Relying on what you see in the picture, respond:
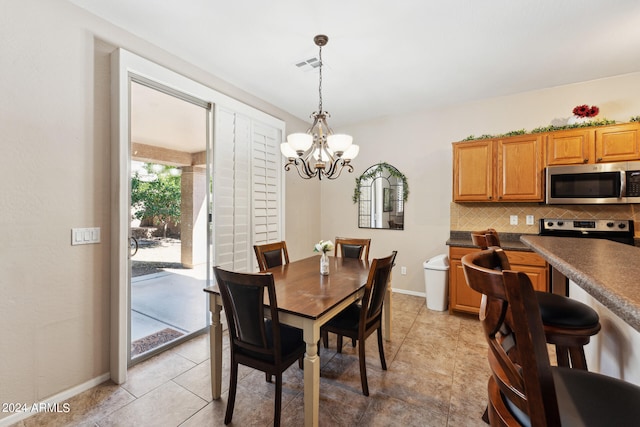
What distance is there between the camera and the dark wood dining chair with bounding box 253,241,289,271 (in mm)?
2578

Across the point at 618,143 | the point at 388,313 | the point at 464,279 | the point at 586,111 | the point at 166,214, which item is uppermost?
the point at 586,111

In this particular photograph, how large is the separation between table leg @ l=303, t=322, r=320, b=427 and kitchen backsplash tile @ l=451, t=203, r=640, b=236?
302 centimetres

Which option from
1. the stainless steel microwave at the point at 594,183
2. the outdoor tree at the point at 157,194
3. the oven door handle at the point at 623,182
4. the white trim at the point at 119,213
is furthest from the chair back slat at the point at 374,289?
the oven door handle at the point at 623,182

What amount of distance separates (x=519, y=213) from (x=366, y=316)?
2735mm

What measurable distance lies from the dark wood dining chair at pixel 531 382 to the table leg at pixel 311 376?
0.87 meters

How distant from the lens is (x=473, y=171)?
3.42 meters

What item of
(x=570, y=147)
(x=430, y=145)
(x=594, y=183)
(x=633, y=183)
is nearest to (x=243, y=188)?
→ (x=430, y=145)

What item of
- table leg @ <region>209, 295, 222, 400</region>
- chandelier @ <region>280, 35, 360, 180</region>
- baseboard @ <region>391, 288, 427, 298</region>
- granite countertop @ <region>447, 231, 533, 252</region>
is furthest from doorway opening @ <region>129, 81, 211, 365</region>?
granite countertop @ <region>447, 231, 533, 252</region>

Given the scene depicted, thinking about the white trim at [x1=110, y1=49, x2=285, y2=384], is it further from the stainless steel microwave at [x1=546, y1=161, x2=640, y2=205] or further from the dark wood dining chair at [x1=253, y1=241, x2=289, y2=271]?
the stainless steel microwave at [x1=546, y1=161, x2=640, y2=205]

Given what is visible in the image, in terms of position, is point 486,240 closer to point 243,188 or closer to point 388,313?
point 388,313

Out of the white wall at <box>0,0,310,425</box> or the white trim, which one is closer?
the white wall at <box>0,0,310,425</box>

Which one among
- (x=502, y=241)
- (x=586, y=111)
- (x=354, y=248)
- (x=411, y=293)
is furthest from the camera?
(x=411, y=293)

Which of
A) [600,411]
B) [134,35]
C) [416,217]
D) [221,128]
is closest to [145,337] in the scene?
[221,128]

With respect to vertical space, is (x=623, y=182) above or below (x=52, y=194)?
above
